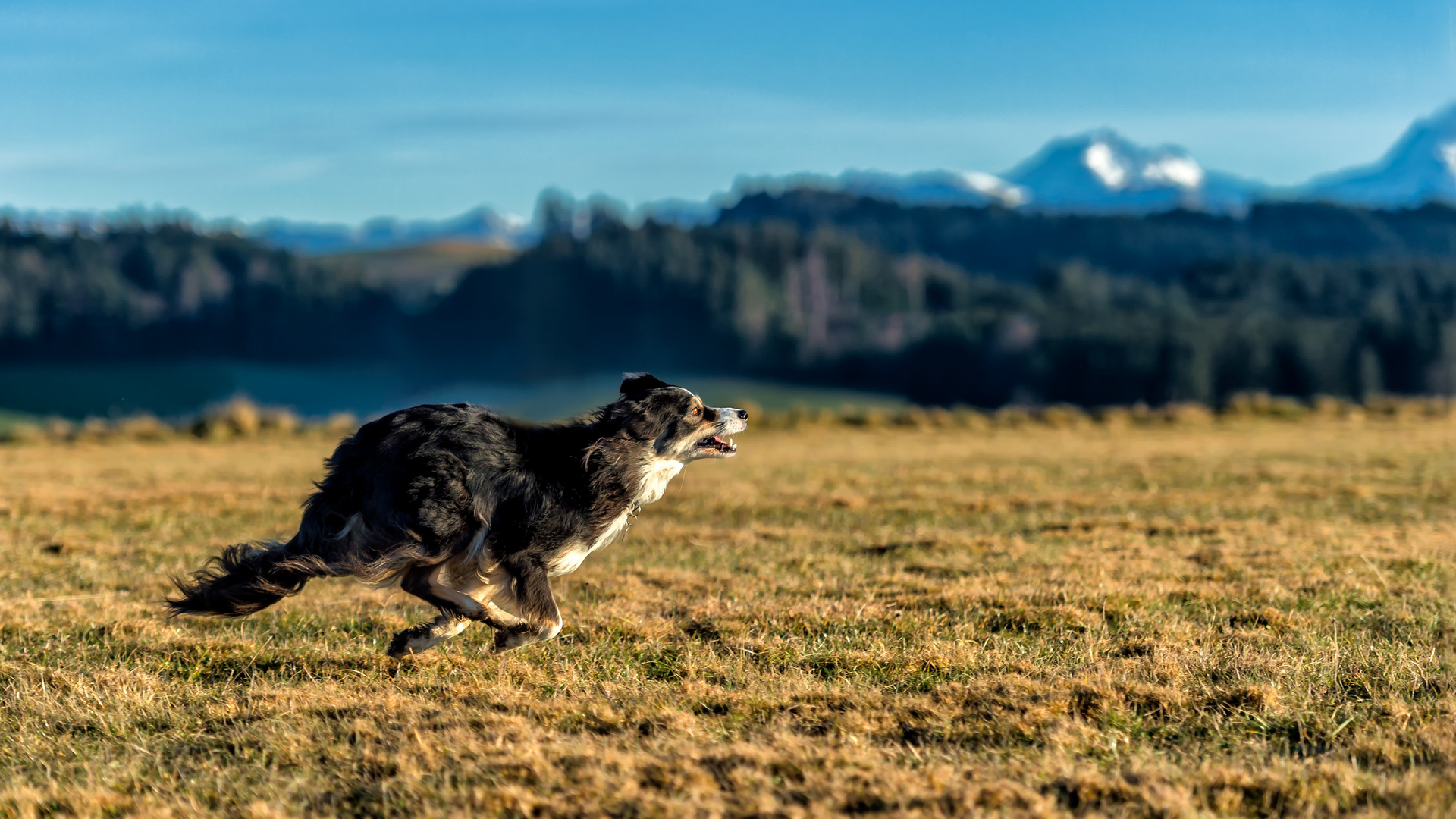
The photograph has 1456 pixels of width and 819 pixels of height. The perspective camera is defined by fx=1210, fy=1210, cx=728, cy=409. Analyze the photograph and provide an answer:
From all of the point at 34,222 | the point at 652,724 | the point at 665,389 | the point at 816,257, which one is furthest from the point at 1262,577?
the point at 34,222

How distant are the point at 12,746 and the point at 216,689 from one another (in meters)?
1.02

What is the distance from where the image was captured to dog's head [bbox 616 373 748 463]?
741cm

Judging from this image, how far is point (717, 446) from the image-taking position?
7.84 m

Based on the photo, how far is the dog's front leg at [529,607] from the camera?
679cm

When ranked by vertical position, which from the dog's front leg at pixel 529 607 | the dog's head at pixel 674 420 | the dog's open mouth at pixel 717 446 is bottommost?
the dog's front leg at pixel 529 607

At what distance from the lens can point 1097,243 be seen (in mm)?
183625

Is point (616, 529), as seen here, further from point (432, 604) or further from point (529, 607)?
point (432, 604)

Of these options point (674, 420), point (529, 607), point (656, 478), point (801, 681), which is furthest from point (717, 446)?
point (801, 681)

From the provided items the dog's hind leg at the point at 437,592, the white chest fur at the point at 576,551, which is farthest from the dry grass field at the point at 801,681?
the white chest fur at the point at 576,551

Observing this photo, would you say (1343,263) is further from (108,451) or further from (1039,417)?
(108,451)

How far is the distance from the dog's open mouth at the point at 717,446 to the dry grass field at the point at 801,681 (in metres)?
1.05

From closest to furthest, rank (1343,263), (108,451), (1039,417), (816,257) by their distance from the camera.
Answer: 1. (108,451)
2. (1039,417)
3. (816,257)
4. (1343,263)

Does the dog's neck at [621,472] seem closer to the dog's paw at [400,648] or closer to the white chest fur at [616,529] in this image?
the white chest fur at [616,529]

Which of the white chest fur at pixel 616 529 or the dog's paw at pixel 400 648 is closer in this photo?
the dog's paw at pixel 400 648
